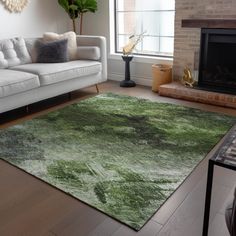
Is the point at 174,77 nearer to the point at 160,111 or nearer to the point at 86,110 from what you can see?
the point at 160,111

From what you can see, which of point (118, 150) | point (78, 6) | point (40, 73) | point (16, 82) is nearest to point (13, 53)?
point (40, 73)

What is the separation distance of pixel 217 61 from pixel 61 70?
6.57 ft

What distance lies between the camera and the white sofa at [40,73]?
10.0ft

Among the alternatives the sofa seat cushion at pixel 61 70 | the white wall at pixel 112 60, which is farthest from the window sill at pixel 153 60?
the sofa seat cushion at pixel 61 70

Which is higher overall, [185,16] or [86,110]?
[185,16]

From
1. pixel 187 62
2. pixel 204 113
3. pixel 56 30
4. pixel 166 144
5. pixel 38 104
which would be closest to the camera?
pixel 166 144

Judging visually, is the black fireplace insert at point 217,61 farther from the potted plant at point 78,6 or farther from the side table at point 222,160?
the side table at point 222,160

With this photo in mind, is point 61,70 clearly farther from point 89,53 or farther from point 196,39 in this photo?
point 196,39

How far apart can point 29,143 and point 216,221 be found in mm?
1688

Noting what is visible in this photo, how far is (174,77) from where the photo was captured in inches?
166

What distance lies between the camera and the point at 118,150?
2.46 m

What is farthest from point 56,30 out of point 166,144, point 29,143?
point 166,144

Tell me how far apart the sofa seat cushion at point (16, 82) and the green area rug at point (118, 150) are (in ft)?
1.17

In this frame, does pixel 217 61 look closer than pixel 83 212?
No
